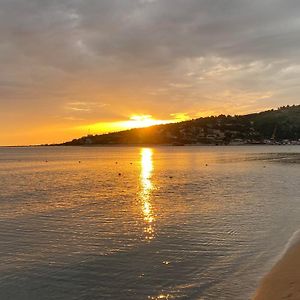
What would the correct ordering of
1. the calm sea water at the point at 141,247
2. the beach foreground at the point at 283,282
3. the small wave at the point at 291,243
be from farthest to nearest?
the small wave at the point at 291,243, the calm sea water at the point at 141,247, the beach foreground at the point at 283,282

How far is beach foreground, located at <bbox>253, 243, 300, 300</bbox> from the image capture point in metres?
9.81

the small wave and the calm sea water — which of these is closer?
the calm sea water

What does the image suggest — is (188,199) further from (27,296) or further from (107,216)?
(27,296)

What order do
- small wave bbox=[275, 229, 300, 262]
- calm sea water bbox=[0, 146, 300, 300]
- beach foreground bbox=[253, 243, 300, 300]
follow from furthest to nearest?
small wave bbox=[275, 229, 300, 262] → calm sea water bbox=[0, 146, 300, 300] → beach foreground bbox=[253, 243, 300, 300]

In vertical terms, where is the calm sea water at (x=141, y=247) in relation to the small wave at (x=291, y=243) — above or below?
above

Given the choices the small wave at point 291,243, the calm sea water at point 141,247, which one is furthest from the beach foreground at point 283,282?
the small wave at point 291,243

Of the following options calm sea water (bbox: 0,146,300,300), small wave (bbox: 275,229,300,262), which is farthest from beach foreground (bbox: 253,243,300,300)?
small wave (bbox: 275,229,300,262)

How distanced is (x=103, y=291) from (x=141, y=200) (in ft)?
62.3

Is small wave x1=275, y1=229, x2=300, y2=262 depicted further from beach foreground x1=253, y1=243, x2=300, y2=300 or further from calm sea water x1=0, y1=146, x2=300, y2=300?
beach foreground x1=253, y1=243, x2=300, y2=300

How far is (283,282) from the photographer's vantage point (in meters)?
10.8

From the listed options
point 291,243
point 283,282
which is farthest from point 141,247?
point 283,282

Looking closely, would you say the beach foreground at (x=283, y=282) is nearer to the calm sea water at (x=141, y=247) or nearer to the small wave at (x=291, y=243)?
the calm sea water at (x=141, y=247)

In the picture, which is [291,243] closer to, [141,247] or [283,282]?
[283,282]

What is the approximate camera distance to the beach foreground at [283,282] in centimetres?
981
